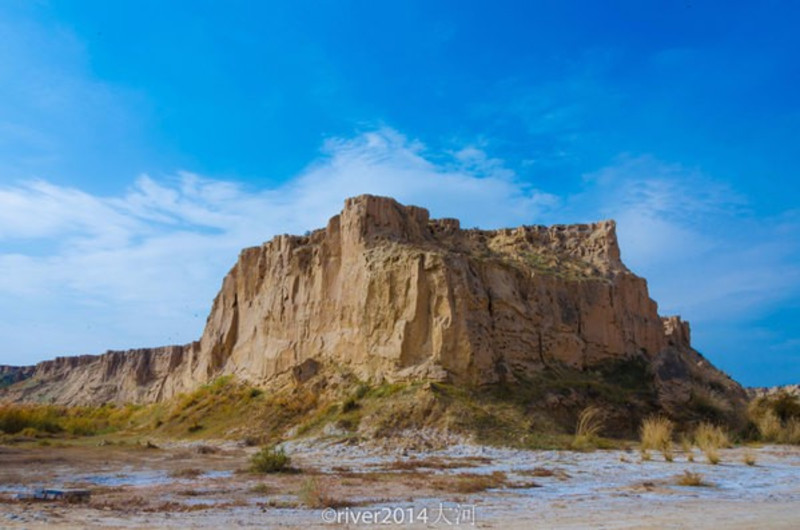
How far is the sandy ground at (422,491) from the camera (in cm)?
854

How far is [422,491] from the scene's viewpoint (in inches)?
453

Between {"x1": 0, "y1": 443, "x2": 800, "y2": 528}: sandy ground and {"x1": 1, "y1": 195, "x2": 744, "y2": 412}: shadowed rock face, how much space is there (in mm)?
6317

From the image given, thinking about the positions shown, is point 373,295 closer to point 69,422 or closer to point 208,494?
point 208,494

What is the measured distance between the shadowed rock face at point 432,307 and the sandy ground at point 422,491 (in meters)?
6.32

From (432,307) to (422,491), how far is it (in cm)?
1404

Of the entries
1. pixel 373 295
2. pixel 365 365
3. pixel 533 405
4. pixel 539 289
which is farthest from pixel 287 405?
pixel 539 289

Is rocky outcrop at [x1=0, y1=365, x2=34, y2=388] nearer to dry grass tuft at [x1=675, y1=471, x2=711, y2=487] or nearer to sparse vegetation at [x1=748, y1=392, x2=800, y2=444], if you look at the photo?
sparse vegetation at [x1=748, y1=392, x2=800, y2=444]

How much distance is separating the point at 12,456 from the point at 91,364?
184ft

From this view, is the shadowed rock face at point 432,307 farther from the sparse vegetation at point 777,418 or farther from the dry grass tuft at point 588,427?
the sparse vegetation at point 777,418

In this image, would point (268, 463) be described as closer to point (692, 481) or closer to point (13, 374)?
point (692, 481)

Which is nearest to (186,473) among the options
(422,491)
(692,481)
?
(422,491)

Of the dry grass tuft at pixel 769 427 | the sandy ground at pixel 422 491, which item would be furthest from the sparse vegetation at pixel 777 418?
the sandy ground at pixel 422 491

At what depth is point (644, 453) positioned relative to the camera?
1730 cm

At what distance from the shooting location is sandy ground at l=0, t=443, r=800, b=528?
8.54m
